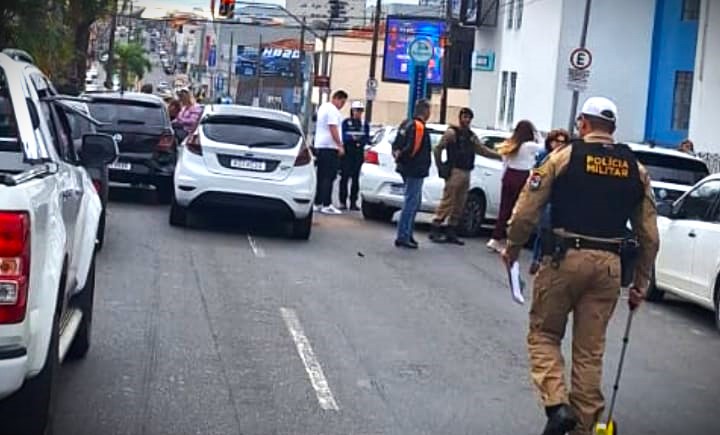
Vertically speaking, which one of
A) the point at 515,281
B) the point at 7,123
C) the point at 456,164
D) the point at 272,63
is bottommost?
the point at 515,281

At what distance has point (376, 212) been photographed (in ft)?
69.8

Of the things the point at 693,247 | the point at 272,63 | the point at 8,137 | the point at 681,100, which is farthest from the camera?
the point at 272,63

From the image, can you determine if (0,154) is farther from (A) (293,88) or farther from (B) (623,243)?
(A) (293,88)

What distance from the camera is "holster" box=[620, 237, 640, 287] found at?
7656mm

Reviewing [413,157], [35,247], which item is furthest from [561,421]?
[413,157]

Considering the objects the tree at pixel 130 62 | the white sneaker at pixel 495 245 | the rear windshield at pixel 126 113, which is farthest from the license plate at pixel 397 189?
the tree at pixel 130 62

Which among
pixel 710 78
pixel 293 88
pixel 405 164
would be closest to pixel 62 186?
pixel 405 164

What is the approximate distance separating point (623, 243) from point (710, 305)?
566 centimetres

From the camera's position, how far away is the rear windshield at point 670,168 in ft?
59.1

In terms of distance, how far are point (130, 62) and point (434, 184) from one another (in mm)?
59140

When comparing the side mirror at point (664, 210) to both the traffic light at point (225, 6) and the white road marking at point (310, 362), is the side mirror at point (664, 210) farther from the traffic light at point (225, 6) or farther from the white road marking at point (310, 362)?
the traffic light at point (225, 6)

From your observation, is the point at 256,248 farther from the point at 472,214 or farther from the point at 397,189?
the point at 472,214

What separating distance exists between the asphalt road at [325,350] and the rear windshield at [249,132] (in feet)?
4.29

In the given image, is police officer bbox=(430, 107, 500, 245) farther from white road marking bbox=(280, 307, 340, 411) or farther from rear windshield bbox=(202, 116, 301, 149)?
white road marking bbox=(280, 307, 340, 411)
